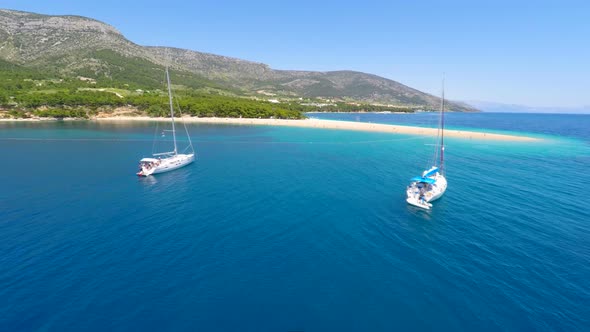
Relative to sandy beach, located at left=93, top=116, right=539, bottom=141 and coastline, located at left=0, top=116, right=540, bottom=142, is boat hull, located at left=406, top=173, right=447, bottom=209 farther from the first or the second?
sandy beach, located at left=93, top=116, right=539, bottom=141

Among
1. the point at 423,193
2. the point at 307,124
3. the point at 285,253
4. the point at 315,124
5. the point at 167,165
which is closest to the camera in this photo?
the point at 285,253

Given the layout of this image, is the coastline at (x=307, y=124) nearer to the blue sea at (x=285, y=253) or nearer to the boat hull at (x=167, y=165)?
the blue sea at (x=285, y=253)

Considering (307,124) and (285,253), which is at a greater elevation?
(307,124)

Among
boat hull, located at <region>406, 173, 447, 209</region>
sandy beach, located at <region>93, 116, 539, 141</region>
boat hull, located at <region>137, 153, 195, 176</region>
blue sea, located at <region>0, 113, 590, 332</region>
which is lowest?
blue sea, located at <region>0, 113, 590, 332</region>

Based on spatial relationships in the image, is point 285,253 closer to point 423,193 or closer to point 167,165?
point 423,193

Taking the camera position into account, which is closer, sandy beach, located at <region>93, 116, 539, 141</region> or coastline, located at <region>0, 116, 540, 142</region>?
coastline, located at <region>0, 116, 540, 142</region>

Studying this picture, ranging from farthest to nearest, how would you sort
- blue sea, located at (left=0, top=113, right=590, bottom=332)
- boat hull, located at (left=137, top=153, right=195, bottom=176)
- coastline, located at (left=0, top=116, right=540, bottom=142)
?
coastline, located at (left=0, top=116, right=540, bottom=142), boat hull, located at (left=137, top=153, right=195, bottom=176), blue sea, located at (left=0, top=113, right=590, bottom=332)

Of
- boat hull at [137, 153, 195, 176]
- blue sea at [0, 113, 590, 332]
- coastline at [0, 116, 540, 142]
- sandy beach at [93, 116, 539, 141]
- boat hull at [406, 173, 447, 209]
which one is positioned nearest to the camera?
blue sea at [0, 113, 590, 332]

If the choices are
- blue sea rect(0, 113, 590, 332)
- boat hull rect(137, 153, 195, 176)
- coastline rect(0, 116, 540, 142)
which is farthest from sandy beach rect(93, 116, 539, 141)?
boat hull rect(137, 153, 195, 176)

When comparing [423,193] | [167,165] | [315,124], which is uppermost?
[315,124]

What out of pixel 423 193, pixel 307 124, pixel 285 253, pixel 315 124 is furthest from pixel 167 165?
pixel 315 124
